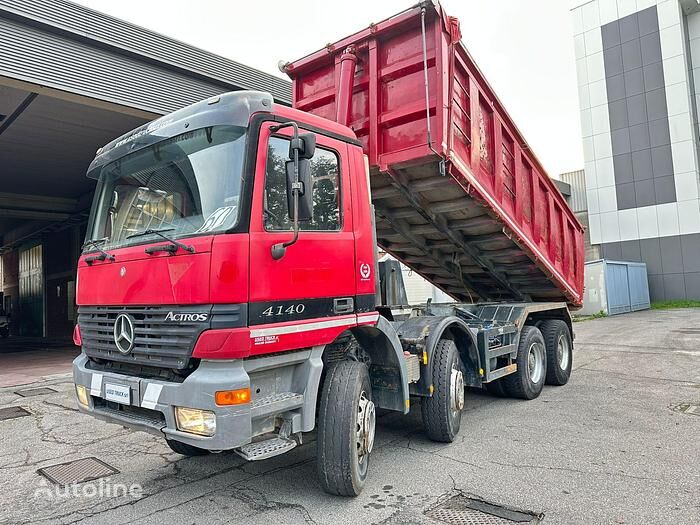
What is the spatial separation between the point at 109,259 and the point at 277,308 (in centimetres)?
146

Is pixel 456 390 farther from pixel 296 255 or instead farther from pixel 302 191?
pixel 302 191

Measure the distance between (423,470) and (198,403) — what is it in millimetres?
2216

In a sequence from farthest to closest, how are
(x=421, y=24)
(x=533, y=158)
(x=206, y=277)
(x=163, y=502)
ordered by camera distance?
(x=533, y=158) → (x=421, y=24) → (x=163, y=502) → (x=206, y=277)

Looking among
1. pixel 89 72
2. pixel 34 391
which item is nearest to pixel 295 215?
pixel 89 72

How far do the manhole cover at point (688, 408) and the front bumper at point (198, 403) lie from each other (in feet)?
18.5

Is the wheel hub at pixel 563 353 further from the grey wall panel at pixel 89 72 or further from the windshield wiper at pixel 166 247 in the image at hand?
the grey wall panel at pixel 89 72

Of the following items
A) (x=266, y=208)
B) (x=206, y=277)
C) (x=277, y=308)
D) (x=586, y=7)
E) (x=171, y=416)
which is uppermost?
(x=586, y=7)

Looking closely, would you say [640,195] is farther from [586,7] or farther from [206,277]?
[206,277]

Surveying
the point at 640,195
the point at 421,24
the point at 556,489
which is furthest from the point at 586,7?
the point at 556,489

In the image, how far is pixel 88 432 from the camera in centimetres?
609

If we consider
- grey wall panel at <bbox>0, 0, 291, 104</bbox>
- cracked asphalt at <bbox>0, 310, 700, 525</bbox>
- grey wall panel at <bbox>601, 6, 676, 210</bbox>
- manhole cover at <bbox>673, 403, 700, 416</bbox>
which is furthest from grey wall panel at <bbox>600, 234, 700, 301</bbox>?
manhole cover at <bbox>673, 403, 700, 416</bbox>

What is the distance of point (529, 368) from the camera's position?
23.8 ft

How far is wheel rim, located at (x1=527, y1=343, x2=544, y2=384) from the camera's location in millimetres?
7307

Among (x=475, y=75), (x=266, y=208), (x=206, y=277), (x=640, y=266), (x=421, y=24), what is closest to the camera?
(x=206, y=277)
